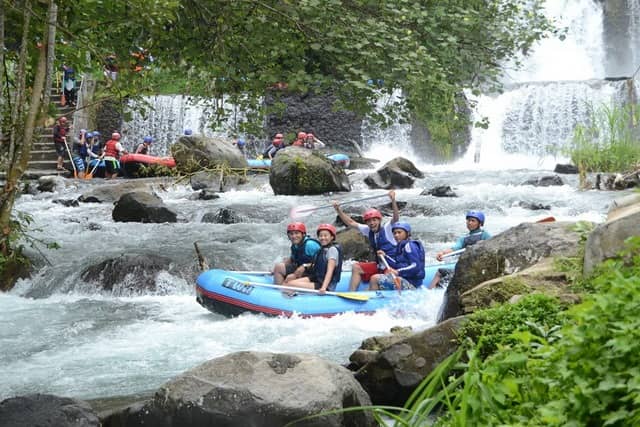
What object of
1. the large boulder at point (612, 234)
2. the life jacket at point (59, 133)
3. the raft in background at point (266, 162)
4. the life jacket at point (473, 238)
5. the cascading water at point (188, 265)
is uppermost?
the large boulder at point (612, 234)

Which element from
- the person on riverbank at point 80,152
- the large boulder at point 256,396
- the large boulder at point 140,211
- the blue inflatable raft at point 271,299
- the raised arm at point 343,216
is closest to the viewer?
the large boulder at point 256,396

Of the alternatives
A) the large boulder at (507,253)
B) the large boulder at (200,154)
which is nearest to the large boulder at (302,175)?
the large boulder at (200,154)

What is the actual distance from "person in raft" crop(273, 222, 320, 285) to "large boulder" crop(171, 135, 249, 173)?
9973 mm

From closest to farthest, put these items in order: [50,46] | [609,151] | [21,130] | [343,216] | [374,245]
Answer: [50,46] < [21,130] < [374,245] < [343,216] < [609,151]

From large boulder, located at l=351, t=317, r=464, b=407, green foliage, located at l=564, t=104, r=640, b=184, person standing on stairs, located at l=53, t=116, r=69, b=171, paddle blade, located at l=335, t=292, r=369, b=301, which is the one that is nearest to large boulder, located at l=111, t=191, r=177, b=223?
paddle blade, located at l=335, t=292, r=369, b=301

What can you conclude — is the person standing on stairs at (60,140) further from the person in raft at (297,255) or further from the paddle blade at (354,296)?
the paddle blade at (354,296)

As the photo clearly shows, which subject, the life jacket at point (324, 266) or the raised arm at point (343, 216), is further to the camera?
the raised arm at point (343, 216)

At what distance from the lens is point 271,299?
27.5 ft

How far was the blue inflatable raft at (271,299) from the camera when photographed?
27.1 feet

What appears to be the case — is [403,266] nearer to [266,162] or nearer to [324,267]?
[324,267]

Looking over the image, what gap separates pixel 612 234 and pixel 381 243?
4.94 meters

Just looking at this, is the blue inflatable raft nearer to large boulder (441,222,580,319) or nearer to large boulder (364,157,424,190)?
large boulder (441,222,580,319)

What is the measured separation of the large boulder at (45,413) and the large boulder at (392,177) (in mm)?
13097

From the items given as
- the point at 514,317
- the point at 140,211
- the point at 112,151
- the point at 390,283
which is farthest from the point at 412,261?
the point at 112,151
